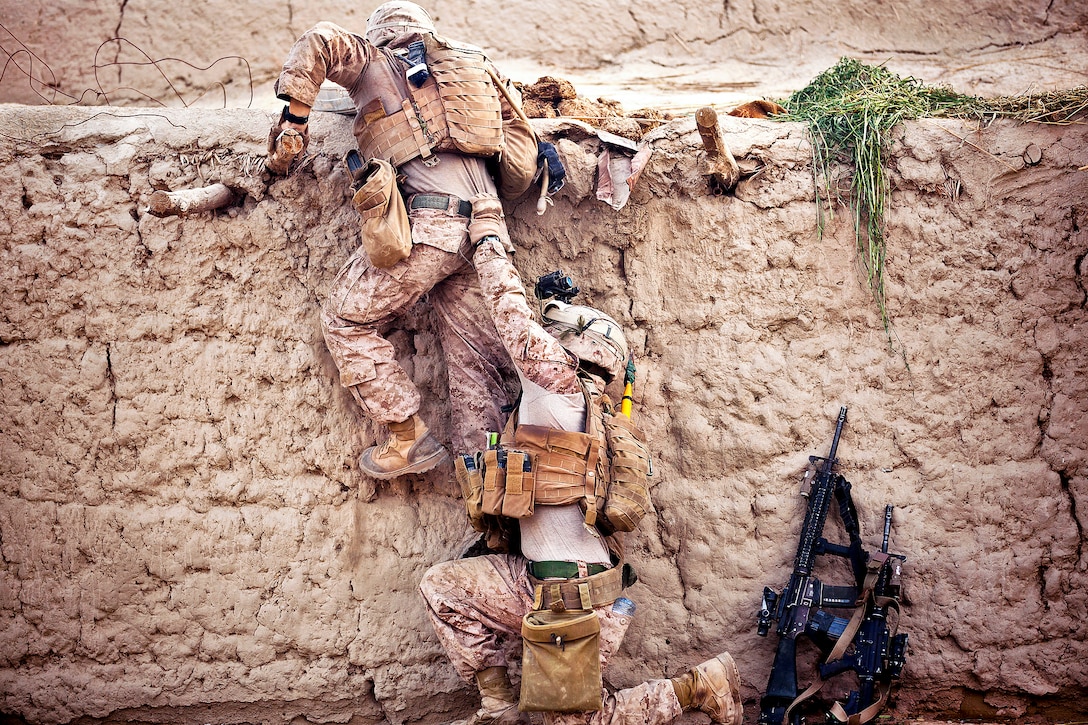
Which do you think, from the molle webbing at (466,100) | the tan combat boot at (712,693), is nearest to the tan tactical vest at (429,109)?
the molle webbing at (466,100)

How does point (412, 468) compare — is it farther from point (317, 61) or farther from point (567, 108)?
point (567, 108)

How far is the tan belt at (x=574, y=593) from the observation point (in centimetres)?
389

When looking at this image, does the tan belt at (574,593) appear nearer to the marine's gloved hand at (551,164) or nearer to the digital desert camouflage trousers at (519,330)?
the digital desert camouflage trousers at (519,330)

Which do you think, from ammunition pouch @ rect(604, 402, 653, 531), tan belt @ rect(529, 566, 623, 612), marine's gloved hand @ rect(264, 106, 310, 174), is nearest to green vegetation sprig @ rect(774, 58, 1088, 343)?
ammunition pouch @ rect(604, 402, 653, 531)

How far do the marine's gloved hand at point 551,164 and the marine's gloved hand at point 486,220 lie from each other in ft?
0.93

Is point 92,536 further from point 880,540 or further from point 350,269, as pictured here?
point 880,540

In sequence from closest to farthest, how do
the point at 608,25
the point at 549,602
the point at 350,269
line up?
1. the point at 549,602
2. the point at 350,269
3. the point at 608,25

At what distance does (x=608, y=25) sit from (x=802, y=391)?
3.22m

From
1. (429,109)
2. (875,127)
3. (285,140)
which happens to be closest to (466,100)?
(429,109)

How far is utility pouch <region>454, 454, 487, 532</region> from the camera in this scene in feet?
13.1

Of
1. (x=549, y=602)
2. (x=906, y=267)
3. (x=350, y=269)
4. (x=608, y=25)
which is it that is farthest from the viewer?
(x=608, y=25)

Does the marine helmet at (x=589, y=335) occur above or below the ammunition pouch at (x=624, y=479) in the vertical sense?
above

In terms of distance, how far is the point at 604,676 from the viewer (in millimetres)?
4410

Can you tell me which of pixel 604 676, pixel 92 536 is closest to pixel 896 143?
pixel 604 676
